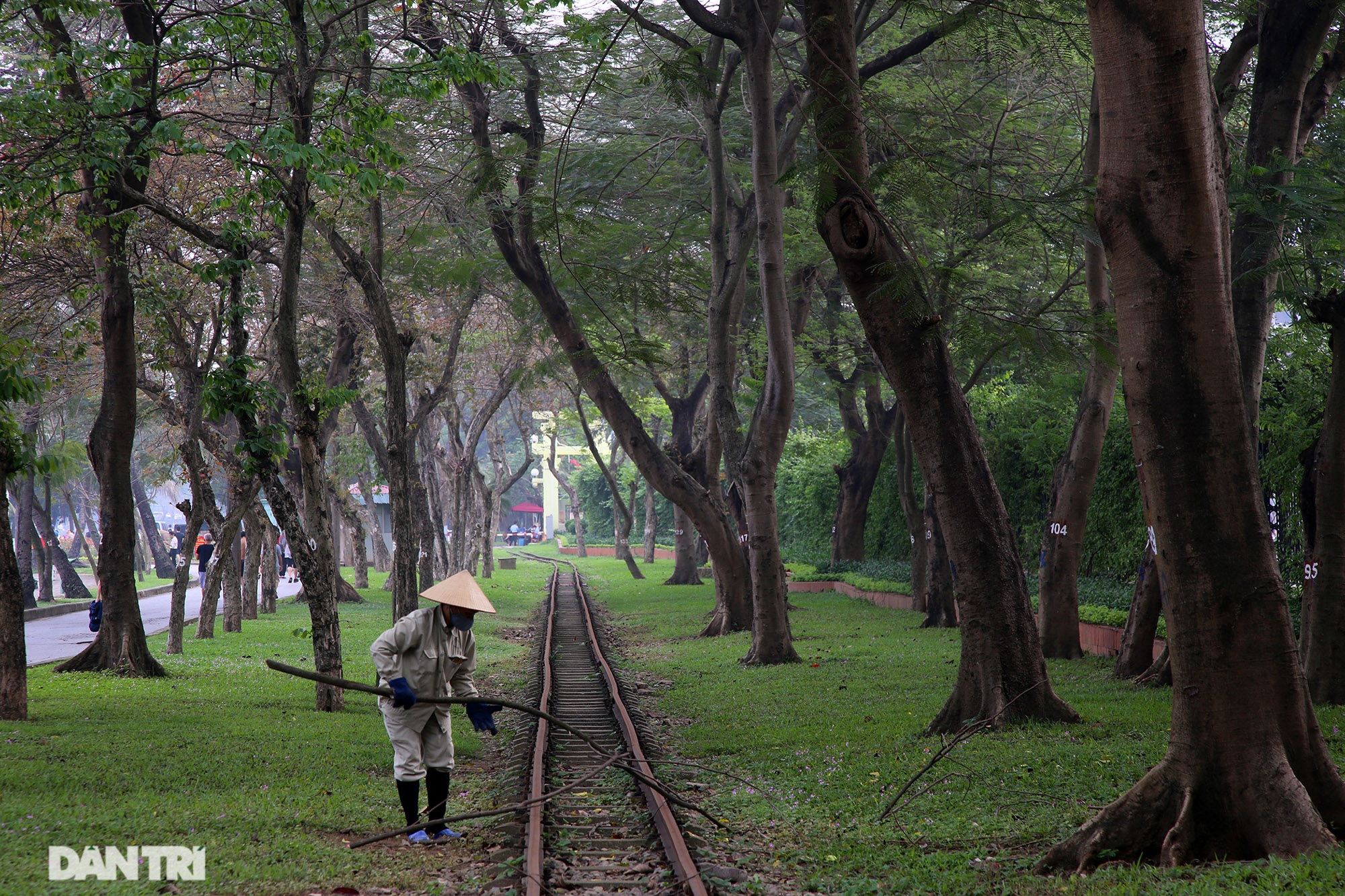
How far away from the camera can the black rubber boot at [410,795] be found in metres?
6.52

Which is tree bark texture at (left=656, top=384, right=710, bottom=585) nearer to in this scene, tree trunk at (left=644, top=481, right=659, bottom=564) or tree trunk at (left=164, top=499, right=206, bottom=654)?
tree trunk at (left=644, top=481, right=659, bottom=564)

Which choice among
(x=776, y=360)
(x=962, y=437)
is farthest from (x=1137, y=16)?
(x=776, y=360)

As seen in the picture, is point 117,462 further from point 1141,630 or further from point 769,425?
point 1141,630

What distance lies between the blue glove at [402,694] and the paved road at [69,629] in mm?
9850

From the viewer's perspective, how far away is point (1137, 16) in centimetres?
522

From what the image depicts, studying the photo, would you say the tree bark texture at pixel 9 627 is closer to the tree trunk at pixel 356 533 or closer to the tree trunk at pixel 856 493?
the tree trunk at pixel 856 493

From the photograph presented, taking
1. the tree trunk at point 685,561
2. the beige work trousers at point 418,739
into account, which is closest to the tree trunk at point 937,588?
the beige work trousers at point 418,739

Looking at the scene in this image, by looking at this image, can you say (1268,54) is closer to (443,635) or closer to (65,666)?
(443,635)

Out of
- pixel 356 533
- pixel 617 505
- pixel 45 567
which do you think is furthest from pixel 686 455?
pixel 45 567

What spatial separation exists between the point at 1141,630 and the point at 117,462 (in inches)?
482

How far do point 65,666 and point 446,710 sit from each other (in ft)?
32.2

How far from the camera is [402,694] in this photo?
593 centimetres

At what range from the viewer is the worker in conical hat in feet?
21.2

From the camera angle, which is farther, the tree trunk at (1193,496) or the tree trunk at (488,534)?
the tree trunk at (488,534)
